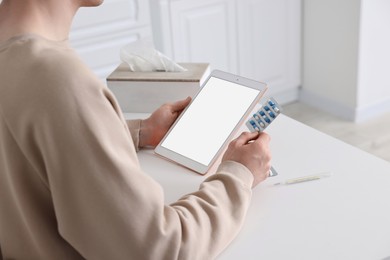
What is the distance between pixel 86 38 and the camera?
2.69 meters

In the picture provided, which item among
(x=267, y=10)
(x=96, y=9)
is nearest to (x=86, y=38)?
(x=96, y=9)

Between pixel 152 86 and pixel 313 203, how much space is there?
2.02 feet

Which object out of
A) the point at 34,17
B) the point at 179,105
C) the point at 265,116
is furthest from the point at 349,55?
the point at 34,17

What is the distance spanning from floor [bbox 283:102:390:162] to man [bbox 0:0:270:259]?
2.12 m

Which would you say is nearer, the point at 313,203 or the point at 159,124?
the point at 313,203

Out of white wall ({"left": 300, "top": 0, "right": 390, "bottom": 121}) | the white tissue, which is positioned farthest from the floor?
the white tissue

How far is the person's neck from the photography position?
2.92 feet

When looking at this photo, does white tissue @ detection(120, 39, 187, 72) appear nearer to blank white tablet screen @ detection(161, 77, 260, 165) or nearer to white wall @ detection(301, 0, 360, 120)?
blank white tablet screen @ detection(161, 77, 260, 165)

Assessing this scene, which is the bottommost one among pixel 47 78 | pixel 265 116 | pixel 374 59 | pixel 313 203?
pixel 374 59

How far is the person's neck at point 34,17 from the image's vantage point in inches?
35.1

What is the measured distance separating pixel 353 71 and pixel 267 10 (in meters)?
0.56

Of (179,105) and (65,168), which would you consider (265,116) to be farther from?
(65,168)

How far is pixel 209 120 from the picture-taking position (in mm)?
1252

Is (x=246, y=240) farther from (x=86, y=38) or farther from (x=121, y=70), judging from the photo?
(x=86, y=38)
